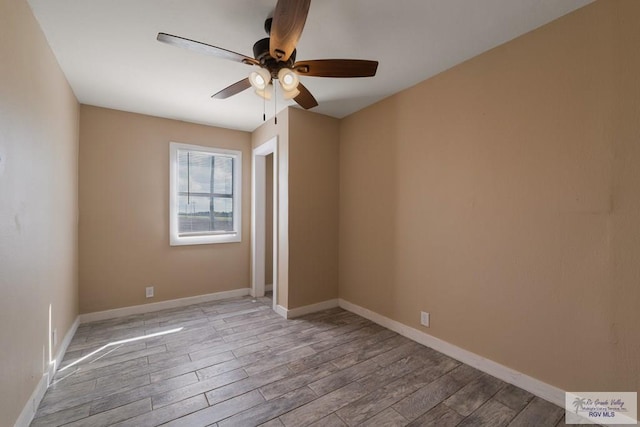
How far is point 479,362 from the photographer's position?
212 cm

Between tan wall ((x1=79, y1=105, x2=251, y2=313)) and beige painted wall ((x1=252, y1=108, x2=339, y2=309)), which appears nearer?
tan wall ((x1=79, y1=105, x2=251, y2=313))

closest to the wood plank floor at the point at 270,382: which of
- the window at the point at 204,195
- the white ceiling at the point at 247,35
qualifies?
the window at the point at 204,195

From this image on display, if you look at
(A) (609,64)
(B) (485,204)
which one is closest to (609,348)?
(B) (485,204)

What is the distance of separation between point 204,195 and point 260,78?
2.65 metres

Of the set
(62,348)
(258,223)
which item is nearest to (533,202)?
(258,223)

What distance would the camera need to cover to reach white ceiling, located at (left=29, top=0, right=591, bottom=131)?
1640 millimetres

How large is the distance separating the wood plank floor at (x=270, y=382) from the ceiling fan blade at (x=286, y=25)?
2.21 metres

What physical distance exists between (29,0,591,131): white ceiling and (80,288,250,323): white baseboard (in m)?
2.50

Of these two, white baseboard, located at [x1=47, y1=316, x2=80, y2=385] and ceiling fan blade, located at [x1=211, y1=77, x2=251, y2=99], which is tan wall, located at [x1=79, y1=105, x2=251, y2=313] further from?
ceiling fan blade, located at [x1=211, y1=77, x2=251, y2=99]

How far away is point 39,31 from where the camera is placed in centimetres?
179

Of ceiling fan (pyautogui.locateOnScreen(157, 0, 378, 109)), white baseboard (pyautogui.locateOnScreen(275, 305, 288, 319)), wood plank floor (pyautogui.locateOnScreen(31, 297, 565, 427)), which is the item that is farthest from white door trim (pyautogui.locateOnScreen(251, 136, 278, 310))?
ceiling fan (pyautogui.locateOnScreen(157, 0, 378, 109))

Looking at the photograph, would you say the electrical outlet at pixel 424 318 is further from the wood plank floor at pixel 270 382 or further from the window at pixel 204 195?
the window at pixel 204 195

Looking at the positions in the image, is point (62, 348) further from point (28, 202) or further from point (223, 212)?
point (223, 212)

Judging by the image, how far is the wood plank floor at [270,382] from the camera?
65.1 inches
